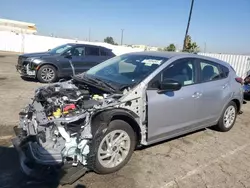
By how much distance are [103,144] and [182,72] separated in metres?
1.95

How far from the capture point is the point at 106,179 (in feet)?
10.9

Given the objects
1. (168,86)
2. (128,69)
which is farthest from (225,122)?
(128,69)

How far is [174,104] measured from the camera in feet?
Answer: 13.3

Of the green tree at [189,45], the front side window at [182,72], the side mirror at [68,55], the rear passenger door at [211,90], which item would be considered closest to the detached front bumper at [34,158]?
the front side window at [182,72]

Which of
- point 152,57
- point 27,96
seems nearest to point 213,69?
point 152,57

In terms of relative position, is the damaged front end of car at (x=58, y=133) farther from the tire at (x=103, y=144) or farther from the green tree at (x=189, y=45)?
the green tree at (x=189, y=45)

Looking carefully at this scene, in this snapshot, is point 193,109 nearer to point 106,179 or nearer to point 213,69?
point 213,69

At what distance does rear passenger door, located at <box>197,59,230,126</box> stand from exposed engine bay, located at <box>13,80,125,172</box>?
1.88m

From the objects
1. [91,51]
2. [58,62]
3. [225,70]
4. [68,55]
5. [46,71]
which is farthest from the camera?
[91,51]

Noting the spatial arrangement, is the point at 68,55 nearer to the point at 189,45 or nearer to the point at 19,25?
the point at 189,45

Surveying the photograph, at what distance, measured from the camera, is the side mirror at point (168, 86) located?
150 inches

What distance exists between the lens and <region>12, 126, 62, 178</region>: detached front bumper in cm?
294

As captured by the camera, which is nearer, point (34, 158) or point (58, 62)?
point (34, 158)

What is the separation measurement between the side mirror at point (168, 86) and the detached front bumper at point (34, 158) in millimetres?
1785
